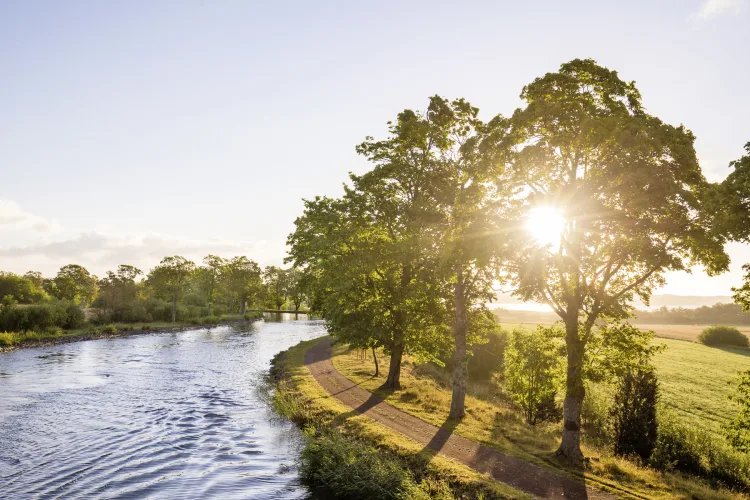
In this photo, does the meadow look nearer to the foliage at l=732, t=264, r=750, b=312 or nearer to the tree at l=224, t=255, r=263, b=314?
the foliage at l=732, t=264, r=750, b=312

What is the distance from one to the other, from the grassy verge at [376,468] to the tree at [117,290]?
7752cm

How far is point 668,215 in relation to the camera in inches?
666

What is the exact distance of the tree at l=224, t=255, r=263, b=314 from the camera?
125m

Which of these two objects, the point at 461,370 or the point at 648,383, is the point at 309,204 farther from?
the point at 648,383

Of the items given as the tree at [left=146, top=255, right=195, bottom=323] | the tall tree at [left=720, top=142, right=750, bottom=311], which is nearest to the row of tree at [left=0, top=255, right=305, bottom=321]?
the tree at [left=146, top=255, right=195, bottom=323]

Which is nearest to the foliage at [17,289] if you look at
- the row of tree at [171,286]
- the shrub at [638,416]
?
the row of tree at [171,286]

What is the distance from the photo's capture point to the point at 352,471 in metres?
17.1

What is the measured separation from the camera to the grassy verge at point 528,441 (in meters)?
17.2

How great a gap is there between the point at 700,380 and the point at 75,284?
129m

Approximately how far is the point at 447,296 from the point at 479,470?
13698mm

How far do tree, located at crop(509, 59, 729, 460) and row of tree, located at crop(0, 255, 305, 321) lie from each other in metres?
69.5

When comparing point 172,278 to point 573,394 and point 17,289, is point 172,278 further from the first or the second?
point 573,394

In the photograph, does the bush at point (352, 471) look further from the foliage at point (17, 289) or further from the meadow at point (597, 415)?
the foliage at point (17, 289)

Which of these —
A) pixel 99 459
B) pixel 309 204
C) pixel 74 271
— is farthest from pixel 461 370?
pixel 74 271
